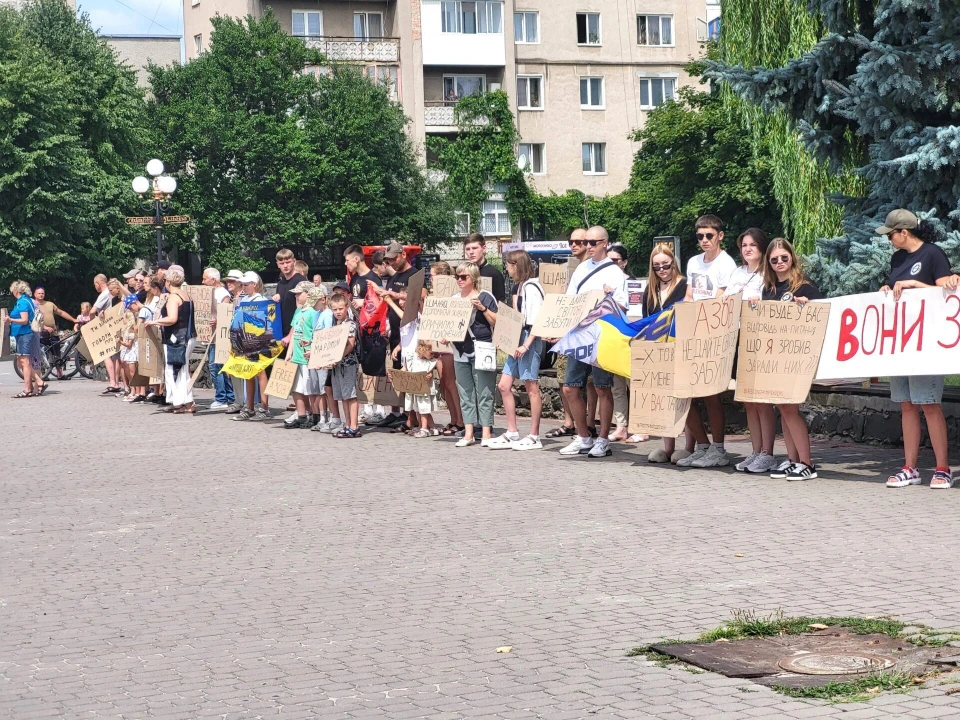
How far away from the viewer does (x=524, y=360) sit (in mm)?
14484

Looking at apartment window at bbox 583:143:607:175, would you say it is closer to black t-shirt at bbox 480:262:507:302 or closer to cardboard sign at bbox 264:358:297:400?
cardboard sign at bbox 264:358:297:400

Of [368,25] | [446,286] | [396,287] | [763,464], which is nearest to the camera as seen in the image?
[763,464]

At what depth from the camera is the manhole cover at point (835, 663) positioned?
6066mm

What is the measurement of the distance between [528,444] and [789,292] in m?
3.57

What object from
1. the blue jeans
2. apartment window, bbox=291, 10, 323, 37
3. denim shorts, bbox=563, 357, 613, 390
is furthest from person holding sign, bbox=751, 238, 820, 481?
apartment window, bbox=291, 10, 323, 37

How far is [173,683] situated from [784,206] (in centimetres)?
1373

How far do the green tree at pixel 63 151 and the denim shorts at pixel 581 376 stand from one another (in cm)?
4110

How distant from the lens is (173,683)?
21.1ft

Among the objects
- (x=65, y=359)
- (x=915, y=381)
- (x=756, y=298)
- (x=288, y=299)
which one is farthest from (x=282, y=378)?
(x=65, y=359)

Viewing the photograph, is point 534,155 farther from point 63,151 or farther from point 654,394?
point 654,394

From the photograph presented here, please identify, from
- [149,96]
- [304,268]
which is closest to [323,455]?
[304,268]

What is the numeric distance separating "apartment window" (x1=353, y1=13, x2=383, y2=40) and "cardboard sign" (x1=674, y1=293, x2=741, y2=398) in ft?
202

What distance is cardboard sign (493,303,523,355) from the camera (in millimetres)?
14562

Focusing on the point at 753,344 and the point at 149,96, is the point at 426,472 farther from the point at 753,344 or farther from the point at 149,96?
the point at 149,96
